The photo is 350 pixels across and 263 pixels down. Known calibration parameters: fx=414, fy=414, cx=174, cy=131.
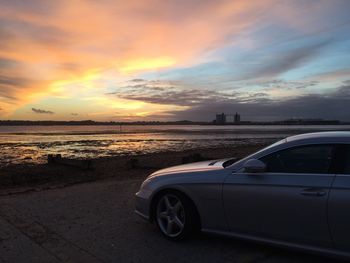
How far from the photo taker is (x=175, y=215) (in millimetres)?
5539

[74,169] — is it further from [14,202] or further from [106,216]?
[106,216]

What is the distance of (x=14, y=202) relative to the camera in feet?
26.0

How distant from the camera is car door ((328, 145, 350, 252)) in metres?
4.20

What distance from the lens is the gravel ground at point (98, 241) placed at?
191 inches

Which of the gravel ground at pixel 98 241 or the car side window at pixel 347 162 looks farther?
the gravel ground at pixel 98 241

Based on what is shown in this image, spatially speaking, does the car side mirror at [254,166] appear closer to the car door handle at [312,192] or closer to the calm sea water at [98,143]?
the car door handle at [312,192]

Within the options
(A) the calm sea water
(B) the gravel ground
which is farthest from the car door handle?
(A) the calm sea water

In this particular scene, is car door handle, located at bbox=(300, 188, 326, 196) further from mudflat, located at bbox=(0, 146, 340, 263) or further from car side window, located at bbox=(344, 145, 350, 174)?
mudflat, located at bbox=(0, 146, 340, 263)

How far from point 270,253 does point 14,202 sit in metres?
5.15

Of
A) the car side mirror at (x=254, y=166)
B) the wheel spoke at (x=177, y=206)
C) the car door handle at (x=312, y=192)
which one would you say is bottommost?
the wheel spoke at (x=177, y=206)

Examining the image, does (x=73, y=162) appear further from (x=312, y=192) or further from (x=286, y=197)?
(x=312, y=192)

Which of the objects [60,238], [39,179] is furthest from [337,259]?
[39,179]

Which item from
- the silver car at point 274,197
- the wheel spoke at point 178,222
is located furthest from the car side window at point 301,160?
the wheel spoke at point 178,222

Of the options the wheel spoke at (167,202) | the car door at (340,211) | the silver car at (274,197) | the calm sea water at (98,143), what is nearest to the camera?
the car door at (340,211)
